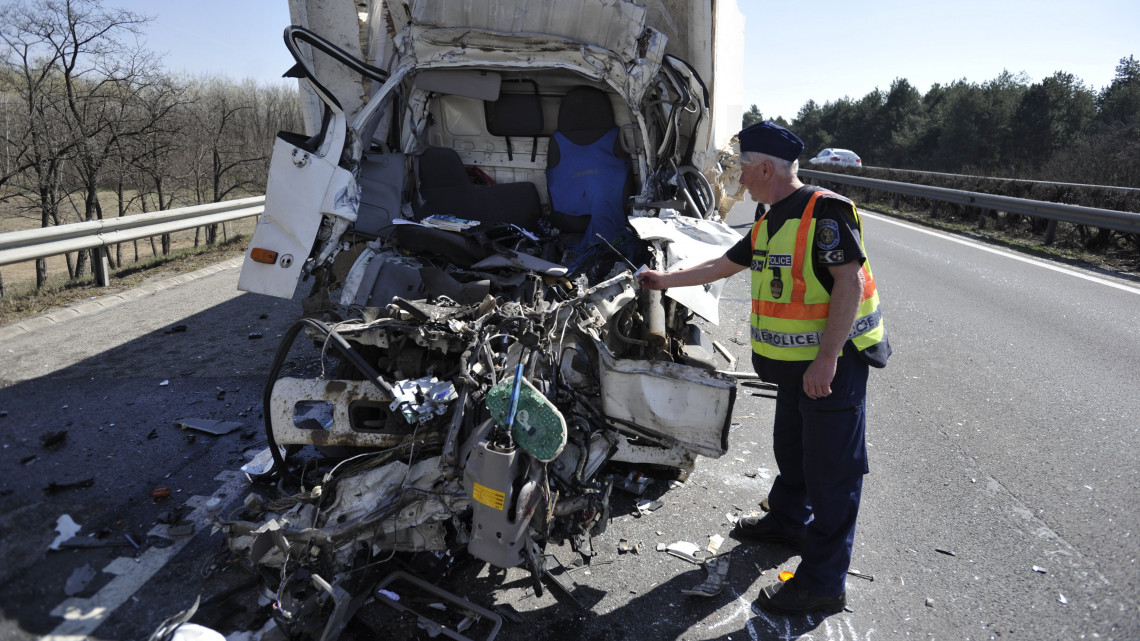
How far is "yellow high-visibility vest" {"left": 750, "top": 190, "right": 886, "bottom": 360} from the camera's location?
255cm

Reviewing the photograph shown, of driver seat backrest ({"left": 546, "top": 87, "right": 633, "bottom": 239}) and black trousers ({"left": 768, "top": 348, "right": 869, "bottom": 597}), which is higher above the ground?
driver seat backrest ({"left": 546, "top": 87, "right": 633, "bottom": 239})

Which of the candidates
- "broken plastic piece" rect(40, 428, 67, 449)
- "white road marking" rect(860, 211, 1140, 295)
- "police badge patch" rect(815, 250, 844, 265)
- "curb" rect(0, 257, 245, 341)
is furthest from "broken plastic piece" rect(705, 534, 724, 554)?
"white road marking" rect(860, 211, 1140, 295)

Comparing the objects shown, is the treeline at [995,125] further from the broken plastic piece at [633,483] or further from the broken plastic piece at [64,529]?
the broken plastic piece at [64,529]

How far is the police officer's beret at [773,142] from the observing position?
2.67 metres

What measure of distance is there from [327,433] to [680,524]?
178 cm

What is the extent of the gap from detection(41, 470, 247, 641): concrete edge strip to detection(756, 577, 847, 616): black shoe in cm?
241

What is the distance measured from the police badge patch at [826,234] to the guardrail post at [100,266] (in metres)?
7.15

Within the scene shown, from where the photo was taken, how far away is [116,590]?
2.65m


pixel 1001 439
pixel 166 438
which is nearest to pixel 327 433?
pixel 166 438

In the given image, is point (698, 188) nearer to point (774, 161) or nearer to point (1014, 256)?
point (774, 161)

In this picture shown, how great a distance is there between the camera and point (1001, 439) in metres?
4.14

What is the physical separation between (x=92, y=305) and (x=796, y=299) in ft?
22.0

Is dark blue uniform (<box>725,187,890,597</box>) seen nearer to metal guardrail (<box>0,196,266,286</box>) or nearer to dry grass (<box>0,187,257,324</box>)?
metal guardrail (<box>0,196,266,286</box>)

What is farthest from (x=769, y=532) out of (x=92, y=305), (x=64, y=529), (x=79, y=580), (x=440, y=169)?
(x=92, y=305)
